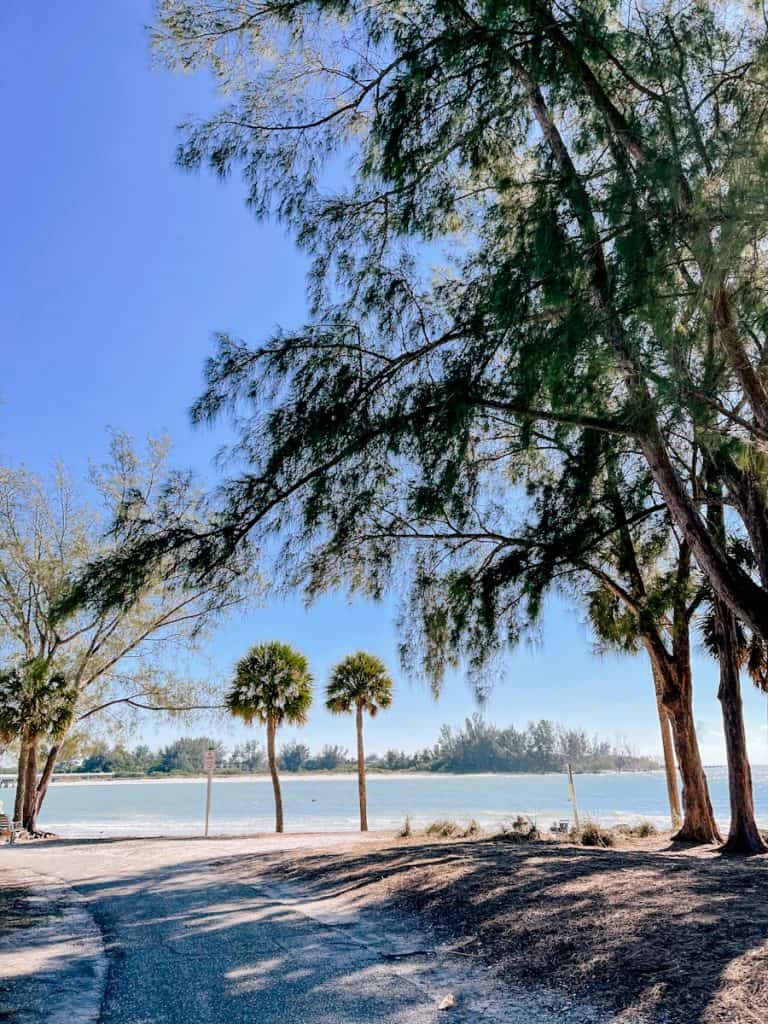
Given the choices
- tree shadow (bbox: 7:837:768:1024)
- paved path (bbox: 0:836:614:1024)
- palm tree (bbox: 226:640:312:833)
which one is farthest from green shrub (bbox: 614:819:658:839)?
palm tree (bbox: 226:640:312:833)

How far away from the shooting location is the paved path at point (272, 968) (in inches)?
156

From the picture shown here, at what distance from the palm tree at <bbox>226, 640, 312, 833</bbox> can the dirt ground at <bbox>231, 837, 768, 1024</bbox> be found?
14.0 meters

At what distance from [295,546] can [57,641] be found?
16733 mm

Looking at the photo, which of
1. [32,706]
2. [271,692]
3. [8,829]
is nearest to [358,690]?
[271,692]

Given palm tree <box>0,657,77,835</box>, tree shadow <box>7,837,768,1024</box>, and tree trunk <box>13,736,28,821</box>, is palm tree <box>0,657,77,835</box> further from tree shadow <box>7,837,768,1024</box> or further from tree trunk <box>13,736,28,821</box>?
tree shadow <box>7,837,768,1024</box>

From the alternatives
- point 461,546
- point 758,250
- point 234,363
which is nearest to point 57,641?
point 461,546

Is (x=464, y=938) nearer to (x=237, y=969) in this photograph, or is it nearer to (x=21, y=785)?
(x=237, y=969)

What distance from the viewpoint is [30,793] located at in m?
20.7

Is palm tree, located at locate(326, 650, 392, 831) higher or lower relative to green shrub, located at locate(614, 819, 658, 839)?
higher

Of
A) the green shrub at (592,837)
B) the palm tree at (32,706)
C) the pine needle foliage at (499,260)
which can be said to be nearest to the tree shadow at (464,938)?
the pine needle foliage at (499,260)

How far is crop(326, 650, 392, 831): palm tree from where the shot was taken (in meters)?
24.1

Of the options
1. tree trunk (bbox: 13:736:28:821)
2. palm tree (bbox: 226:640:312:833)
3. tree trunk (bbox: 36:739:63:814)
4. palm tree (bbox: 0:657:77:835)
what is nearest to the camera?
palm tree (bbox: 0:657:77:835)

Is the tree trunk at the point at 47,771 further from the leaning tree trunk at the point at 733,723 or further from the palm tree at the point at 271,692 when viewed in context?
the leaning tree trunk at the point at 733,723

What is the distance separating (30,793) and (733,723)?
1787 cm
